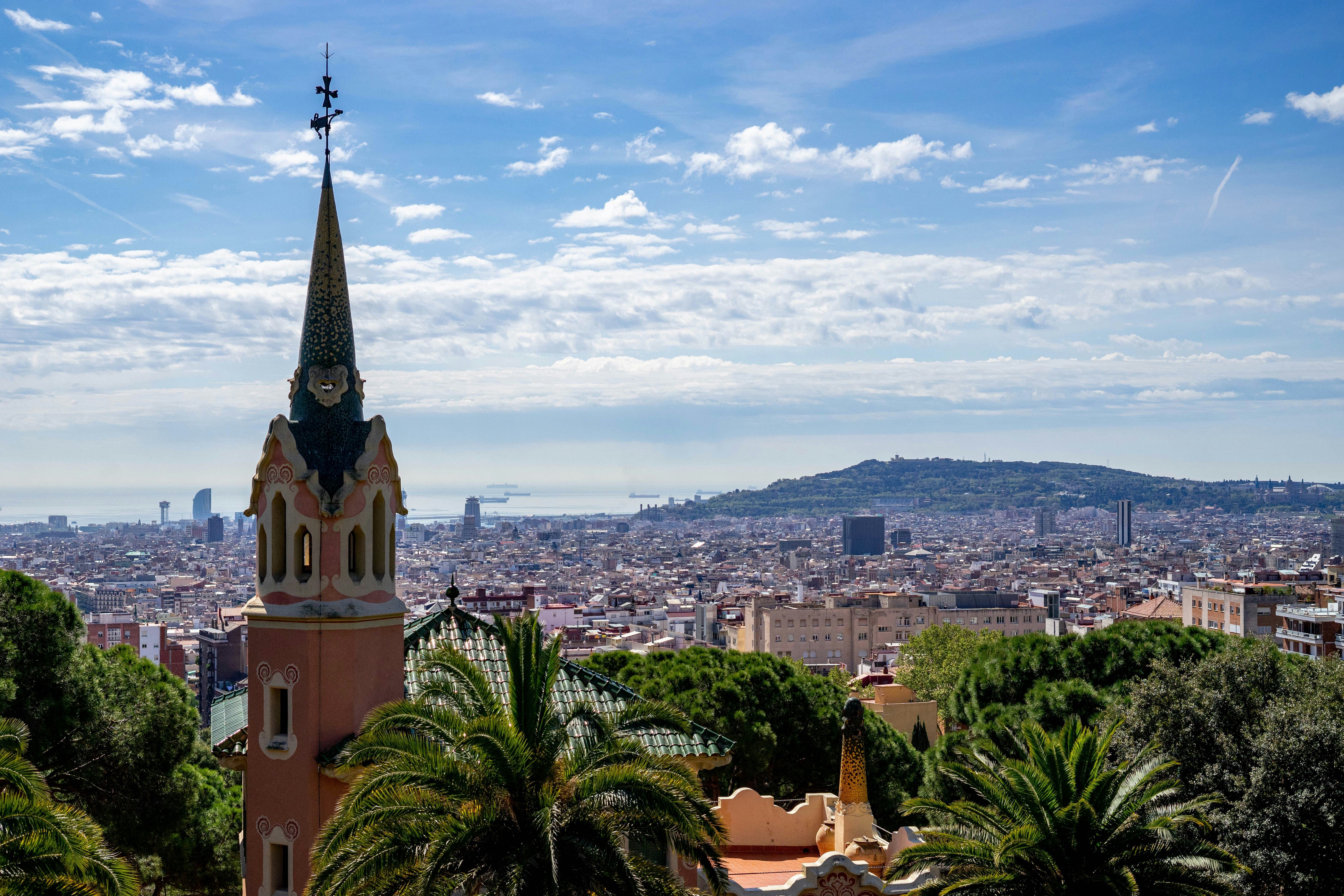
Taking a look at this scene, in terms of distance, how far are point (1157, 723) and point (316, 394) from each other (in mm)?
12217

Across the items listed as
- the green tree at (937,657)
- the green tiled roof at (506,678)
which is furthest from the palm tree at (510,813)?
the green tree at (937,657)

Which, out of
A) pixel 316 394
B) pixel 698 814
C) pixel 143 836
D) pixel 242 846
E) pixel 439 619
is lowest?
pixel 143 836

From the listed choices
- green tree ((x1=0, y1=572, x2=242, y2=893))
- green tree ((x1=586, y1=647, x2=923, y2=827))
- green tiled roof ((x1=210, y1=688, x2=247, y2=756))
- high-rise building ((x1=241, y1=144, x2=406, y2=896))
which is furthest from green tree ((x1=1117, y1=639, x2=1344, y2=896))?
green tree ((x1=0, y1=572, x2=242, y2=893))

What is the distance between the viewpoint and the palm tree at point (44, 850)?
10.2 meters

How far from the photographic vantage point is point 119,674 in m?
21.0

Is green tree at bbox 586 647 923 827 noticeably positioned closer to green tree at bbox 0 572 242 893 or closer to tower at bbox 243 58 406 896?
green tree at bbox 0 572 242 893

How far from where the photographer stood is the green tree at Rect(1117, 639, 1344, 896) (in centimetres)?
1605

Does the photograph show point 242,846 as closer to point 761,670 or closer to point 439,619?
point 439,619

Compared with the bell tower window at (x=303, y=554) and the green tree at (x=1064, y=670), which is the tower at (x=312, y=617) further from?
the green tree at (x=1064, y=670)

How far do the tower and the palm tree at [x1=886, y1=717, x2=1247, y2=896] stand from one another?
18.7 ft

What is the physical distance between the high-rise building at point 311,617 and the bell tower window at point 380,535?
1 cm

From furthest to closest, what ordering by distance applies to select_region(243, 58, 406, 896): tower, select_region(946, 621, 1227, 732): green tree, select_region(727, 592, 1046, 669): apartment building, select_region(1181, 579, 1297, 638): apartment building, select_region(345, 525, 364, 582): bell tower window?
select_region(727, 592, 1046, 669): apartment building
select_region(1181, 579, 1297, 638): apartment building
select_region(946, 621, 1227, 732): green tree
select_region(345, 525, 364, 582): bell tower window
select_region(243, 58, 406, 896): tower

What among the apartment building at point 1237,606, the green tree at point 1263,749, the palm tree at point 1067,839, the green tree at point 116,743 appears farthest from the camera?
the apartment building at point 1237,606

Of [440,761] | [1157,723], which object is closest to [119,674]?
[440,761]
